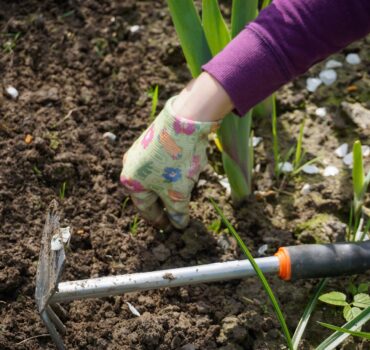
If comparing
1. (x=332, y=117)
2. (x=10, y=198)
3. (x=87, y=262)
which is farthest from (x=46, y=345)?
(x=332, y=117)

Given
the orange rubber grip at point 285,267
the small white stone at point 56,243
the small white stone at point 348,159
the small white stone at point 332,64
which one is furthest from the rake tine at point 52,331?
the small white stone at point 332,64

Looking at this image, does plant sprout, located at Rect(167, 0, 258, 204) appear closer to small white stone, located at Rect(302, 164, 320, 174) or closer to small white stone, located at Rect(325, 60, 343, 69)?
small white stone, located at Rect(302, 164, 320, 174)

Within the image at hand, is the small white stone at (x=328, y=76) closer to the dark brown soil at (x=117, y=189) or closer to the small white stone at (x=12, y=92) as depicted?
the dark brown soil at (x=117, y=189)

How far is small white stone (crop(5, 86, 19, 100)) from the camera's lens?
1.86 m

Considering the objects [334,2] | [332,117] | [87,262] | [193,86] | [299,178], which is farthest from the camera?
[332,117]

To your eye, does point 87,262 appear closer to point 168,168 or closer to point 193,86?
point 168,168

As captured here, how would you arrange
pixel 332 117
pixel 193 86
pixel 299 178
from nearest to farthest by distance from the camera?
pixel 193 86 → pixel 299 178 → pixel 332 117

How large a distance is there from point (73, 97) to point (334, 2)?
925mm

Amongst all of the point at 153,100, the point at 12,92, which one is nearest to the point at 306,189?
the point at 153,100

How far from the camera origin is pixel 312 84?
1.98 meters

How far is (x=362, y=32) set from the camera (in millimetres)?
1309

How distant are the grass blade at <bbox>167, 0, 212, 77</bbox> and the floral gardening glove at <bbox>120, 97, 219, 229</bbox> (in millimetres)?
130

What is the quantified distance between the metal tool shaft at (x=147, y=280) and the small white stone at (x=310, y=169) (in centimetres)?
52

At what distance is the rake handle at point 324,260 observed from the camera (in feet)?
4.56
